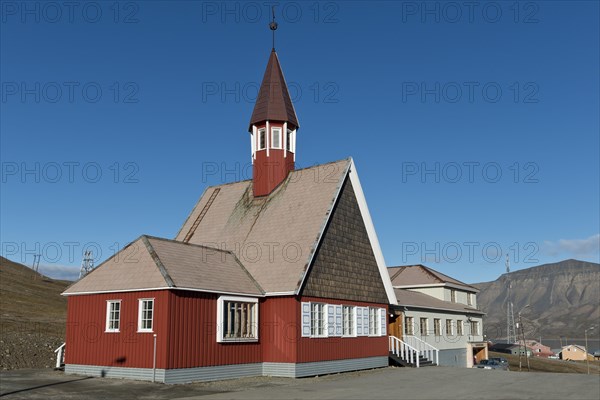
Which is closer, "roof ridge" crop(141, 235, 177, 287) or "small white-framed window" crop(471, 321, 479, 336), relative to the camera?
"roof ridge" crop(141, 235, 177, 287)

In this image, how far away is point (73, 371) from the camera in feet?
76.2

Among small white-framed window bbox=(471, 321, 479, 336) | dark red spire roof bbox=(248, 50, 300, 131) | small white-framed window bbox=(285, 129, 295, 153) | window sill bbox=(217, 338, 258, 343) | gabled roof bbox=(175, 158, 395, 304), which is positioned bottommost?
small white-framed window bbox=(471, 321, 479, 336)

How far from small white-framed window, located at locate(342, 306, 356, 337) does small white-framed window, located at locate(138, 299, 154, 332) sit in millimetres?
9307

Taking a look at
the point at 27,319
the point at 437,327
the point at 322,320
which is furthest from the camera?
the point at 27,319

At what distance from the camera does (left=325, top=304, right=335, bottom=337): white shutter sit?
1012 inches

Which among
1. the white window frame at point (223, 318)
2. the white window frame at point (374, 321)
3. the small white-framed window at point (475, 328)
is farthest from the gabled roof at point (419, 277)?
the white window frame at point (223, 318)

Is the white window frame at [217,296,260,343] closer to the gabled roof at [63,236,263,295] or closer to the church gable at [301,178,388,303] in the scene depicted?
the gabled roof at [63,236,263,295]

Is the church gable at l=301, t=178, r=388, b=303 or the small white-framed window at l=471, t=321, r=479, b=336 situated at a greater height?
the church gable at l=301, t=178, r=388, b=303

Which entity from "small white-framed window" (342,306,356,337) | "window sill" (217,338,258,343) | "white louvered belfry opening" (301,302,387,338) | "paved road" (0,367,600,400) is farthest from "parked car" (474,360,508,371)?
"window sill" (217,338,258,343)

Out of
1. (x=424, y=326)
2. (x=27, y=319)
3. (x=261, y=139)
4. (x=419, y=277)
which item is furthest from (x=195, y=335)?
(x=27, y=319)

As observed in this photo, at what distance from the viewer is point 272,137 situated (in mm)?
31172

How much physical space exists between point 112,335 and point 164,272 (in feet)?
11.3

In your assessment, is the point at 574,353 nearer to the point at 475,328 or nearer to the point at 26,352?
the point at 475,328

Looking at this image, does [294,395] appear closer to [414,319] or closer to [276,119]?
[276,119]
